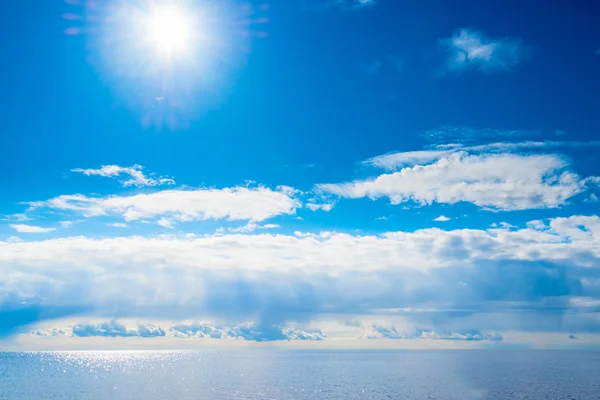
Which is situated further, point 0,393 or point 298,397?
point 0,393

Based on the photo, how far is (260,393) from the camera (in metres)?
147

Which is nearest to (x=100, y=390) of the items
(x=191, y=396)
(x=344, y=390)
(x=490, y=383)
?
(x=191, y=396)

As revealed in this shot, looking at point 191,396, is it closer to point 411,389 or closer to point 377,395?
point 377,395

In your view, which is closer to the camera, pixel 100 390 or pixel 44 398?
pixel 44 398

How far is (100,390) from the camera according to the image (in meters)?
160

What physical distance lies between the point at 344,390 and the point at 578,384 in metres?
92.2

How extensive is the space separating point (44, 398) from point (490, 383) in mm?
154490

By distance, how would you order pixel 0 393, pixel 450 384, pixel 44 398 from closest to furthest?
pixel 44 398
pixel 0 393
pixel 450 384

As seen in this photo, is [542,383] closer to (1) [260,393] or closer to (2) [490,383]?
(2) [490,383]

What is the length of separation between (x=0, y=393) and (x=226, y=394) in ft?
251

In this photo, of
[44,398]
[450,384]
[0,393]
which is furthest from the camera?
[450,384]

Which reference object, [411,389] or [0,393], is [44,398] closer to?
[0,393]

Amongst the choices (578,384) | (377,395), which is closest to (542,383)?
(578,384)

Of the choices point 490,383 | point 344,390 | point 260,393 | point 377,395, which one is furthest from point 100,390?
point 490,383
